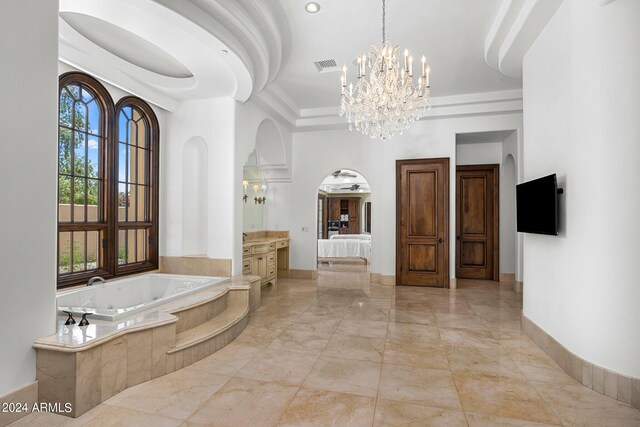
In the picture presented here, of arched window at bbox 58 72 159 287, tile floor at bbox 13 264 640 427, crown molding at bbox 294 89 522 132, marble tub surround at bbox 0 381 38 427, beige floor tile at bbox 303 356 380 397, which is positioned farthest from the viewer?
crown molding at bbox 294 89 522 132

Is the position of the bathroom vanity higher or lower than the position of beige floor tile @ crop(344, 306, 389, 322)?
higher

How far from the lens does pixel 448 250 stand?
6160mm

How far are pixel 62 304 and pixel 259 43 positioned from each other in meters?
3.37

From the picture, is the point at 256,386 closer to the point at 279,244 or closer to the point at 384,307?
the point at 384,307

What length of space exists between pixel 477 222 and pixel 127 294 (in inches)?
256

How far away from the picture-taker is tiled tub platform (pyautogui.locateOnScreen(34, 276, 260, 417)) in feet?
7.02

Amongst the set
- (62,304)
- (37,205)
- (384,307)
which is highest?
(37,205)

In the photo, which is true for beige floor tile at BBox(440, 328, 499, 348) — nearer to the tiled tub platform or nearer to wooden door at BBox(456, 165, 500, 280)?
the tiled tub platform

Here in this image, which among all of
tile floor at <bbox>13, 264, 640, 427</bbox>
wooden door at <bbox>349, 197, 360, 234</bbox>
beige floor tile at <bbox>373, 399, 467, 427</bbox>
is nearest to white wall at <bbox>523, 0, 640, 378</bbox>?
tile floor at <bbox>13, 264, 640, 427</bbox>

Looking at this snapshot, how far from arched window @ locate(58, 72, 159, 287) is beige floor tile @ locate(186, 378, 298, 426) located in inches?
99.9

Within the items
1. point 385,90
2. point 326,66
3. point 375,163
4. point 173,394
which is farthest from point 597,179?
point 375,163

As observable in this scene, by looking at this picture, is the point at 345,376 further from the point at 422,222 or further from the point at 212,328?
the point at 422,222

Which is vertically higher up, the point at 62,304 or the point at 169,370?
the point at 62,304

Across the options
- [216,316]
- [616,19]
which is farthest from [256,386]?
[616,19]
